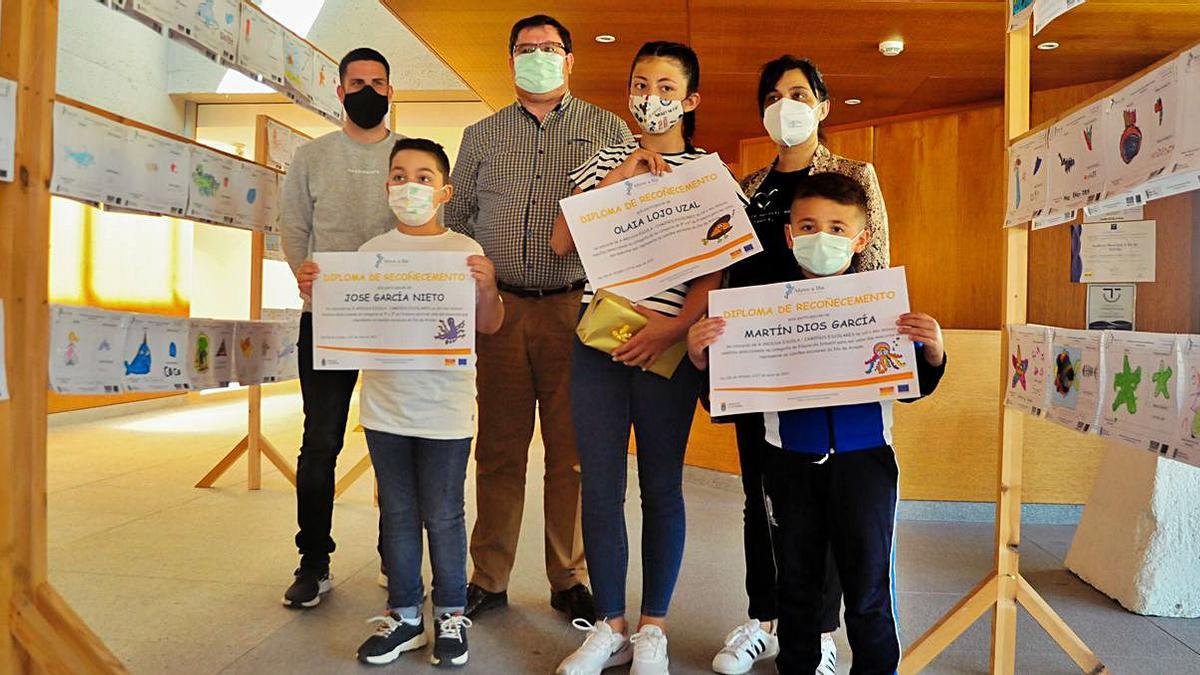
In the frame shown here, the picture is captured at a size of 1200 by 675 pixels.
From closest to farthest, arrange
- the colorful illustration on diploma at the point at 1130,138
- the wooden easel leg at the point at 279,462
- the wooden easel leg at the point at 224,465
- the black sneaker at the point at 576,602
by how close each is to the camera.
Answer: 1. the colorful illustration on diploma at the point at 1130,138
2. the black sneaker at the point at 576,602
3. the wooden easel leg at the point at 279,462
4. the wooden easel leg at the point at 224,465

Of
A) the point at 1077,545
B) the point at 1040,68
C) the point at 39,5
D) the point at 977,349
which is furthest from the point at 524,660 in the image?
the point at 1040,68

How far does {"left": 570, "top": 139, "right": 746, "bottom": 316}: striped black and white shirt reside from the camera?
2.14 metres

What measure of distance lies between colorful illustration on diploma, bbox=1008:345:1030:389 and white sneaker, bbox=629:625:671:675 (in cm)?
114

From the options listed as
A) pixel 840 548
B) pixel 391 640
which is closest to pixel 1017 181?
pixel 840 548

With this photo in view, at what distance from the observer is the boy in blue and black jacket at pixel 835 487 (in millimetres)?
1873

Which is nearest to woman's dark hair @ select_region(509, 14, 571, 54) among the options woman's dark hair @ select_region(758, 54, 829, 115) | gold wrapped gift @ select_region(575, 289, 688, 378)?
woman's dark hair @ select_region(758, 54, 829, 115)

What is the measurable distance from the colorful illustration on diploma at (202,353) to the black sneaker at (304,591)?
743 millimetres

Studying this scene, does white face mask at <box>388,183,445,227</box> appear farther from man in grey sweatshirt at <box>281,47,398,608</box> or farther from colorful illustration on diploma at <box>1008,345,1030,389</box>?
colorful illustration on diploma at <box>1008,345,1030,389</box>

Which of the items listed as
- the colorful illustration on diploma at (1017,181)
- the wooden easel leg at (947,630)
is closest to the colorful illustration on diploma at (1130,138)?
the colorful illustration on diploma at (1017,181)

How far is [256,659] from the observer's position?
2301 mm

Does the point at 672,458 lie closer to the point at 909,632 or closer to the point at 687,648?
the point at 687,648

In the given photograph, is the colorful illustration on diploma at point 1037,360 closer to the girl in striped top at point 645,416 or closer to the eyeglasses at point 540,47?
A: the girl in striped top at point 645,416

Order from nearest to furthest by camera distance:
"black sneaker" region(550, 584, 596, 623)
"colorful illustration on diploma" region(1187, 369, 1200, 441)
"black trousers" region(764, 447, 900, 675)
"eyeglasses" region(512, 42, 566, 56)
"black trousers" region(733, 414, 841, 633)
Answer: "colorful illustration on diploma" region(1187, 369, 1200, 441) → "black trousers" region(764, 447, 900, 675) → "black trousers" region(733, 414, 841, 633) → "eyeglasses" region(512, 42, 566, 56) → "black sneaker" region(550, 584, 596, 623)

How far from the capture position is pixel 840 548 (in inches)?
75.0
